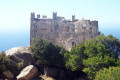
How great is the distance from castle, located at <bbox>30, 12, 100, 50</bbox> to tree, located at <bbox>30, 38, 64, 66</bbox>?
19.7 feet

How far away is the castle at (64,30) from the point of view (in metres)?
36.1

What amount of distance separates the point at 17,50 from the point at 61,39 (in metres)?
9.32

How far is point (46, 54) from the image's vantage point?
29531mm

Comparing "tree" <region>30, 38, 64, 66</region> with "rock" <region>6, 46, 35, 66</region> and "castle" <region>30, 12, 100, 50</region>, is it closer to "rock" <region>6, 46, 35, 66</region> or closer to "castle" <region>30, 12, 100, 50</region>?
"rock" <region>6, 46, 35, 66</region>

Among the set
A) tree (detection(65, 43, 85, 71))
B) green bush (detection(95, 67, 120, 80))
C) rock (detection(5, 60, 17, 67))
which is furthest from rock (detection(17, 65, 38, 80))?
green bush (detection(95, 67, 120, 80))

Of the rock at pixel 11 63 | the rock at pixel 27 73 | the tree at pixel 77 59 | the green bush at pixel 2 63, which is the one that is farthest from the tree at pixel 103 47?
the green bush at pixel 2 63

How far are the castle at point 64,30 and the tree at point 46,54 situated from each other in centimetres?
601

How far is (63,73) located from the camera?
3084 centimetres

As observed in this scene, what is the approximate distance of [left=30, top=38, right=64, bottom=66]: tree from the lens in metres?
29.6

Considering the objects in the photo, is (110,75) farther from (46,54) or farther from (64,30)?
(64,30)

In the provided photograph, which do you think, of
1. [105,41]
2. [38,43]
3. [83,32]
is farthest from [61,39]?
[105,41]

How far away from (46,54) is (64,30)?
9.16 m

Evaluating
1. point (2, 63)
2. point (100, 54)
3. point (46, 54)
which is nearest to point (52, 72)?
point (46, 54)

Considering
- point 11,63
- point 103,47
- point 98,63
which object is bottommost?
point 11,63
